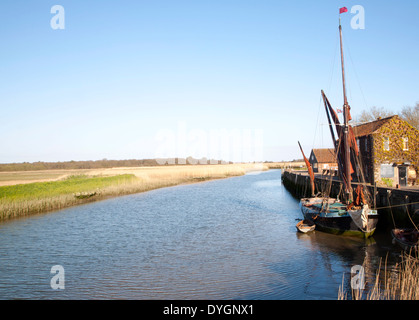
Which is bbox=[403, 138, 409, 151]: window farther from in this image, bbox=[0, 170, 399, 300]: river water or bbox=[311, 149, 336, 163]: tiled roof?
bbox=[311, 149, 336, 163]: tiled roof

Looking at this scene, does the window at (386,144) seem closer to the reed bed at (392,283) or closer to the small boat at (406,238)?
Answer: the small boat at (406,238)

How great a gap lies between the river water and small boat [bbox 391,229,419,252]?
2.39ft

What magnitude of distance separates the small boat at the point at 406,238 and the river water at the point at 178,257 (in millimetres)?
728

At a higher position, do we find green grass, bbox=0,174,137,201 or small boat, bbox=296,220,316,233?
green grass, bbox=0,174,137,201

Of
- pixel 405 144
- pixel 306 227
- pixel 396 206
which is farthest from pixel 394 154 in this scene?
pixel 306 227

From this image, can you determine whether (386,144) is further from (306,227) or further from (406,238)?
(406,238)

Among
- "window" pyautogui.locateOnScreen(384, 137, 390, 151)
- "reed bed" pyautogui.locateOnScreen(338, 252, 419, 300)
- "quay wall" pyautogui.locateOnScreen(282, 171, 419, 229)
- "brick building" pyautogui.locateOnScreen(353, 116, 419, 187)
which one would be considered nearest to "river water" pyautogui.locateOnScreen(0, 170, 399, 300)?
"reed bed" pyautogui.locateOnScreen(338, 252, 419, 300)

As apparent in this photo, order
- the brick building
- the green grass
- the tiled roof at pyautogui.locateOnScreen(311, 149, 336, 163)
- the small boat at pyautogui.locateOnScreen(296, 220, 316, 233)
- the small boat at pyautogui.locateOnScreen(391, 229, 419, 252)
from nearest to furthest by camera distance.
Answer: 1. the small boat at pyautogui.locateOnScreen(391, 229, 419, 252)
2. the small boat at pyautogui.locateOnScreen(296, 220, 316, 233)
3. the brick building
4. the green grass
5. the tiled roof at pyautogui.locateOnScreen(311, 149, 336, 163)

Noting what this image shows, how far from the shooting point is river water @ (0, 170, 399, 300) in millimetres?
12414

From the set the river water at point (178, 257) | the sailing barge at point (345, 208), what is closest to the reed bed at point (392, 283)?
the river water at point (178, 257)

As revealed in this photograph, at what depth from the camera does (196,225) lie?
25.5m

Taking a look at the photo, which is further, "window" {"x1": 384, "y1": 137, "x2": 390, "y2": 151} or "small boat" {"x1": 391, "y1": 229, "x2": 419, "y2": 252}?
"window" {"x1": 384, "y1": 137, "x2": 390, "y2": 151}

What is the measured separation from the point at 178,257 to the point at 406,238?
1117 cm

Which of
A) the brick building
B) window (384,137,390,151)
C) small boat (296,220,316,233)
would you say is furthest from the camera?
window (384,137,390,151)
